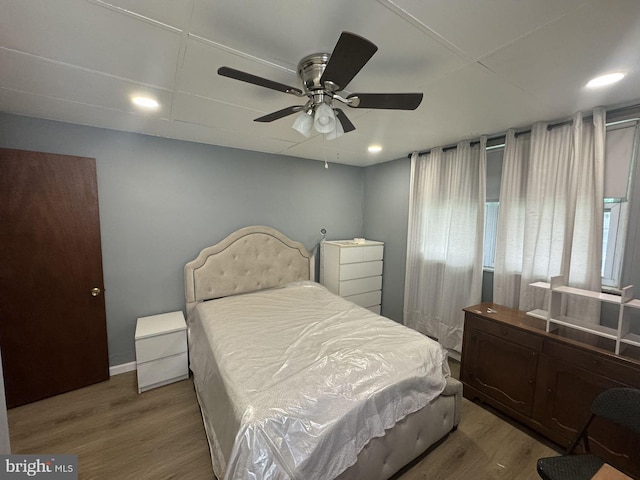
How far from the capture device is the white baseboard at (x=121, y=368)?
2.60m

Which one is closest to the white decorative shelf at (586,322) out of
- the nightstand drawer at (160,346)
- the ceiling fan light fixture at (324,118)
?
the ceiling fan light fixture at (324,118)

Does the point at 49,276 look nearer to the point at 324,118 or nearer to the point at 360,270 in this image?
the point at 324,118

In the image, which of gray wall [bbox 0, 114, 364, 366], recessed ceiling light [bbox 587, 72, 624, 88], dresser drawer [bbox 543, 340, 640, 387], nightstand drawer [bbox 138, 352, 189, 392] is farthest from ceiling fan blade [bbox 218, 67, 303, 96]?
nightstand drawer [bbox 138, 352, 189, 392]

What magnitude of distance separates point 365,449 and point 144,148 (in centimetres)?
307

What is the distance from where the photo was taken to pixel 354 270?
11.6ft

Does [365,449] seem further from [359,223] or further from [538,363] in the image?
[359,223]

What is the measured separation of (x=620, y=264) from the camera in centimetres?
193

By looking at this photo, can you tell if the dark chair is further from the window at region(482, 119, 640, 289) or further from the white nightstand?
the white nightstand

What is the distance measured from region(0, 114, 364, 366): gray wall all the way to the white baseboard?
0.06 meters

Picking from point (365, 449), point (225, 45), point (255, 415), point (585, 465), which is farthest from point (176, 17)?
point (585, 465)

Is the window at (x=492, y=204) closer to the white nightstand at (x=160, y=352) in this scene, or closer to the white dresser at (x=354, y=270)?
the white dresser at (x=354, y=270)

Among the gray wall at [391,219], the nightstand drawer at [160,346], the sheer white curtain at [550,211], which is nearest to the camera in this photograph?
the sheer white curtain at [550,211]

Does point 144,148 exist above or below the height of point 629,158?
above

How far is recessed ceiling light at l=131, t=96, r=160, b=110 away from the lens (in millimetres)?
1799
